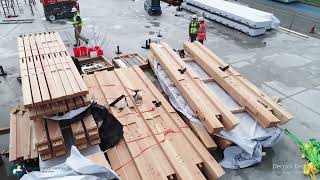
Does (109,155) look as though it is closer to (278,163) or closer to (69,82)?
(69,82)

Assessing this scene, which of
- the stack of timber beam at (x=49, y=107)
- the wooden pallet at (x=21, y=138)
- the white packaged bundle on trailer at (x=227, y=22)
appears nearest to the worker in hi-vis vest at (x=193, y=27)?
the white packaged bundle on trailer at (x=227, y=22)

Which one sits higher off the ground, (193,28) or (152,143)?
(193,28)

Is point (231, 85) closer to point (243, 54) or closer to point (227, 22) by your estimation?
point (243, 54)

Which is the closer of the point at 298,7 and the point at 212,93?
the point at 212,93

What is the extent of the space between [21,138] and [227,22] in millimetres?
13137

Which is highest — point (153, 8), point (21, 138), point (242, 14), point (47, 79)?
point (47, 79)

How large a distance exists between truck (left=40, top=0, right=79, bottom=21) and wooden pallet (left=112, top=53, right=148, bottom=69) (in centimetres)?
745

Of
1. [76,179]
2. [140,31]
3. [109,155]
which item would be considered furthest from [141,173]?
[140,31]

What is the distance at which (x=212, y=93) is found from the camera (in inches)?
298

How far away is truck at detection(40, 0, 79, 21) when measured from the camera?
16250 millimetres

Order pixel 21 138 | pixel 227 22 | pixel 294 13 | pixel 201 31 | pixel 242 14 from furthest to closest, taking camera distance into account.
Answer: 1. pixel 294 13
2. pixel 227 22
3. pixel 242 14
4. pixel 201 31
5. pixel 21 138

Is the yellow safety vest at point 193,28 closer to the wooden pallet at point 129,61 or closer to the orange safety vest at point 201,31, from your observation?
the orange safety vest at point 201,31

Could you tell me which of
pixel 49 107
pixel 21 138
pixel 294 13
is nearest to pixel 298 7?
pixel 294 13

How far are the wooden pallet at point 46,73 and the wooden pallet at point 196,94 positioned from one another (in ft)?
9.29
